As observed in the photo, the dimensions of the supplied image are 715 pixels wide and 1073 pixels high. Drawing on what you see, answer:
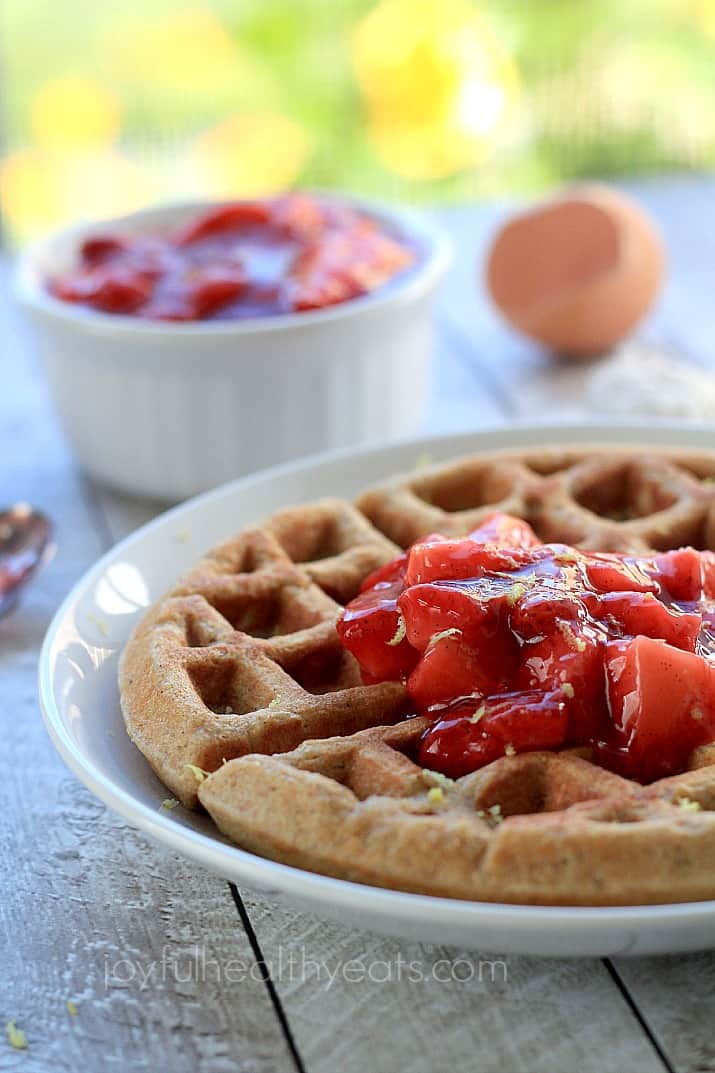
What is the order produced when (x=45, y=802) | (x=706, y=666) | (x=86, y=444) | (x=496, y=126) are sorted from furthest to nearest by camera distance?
(x=496, y=126) < (x=86, y=444) < (x=45, y=802) < (x=706, y=666)

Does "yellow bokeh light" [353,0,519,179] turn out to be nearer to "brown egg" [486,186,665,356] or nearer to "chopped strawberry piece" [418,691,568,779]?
"brown egg" [486,186,665,356]

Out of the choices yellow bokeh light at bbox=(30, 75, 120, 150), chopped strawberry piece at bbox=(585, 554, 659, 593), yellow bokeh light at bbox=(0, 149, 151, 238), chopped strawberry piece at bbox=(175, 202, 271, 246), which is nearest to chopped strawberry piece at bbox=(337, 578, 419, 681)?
chopped strawberry piece at bbox=(585, 554, 659, 593)

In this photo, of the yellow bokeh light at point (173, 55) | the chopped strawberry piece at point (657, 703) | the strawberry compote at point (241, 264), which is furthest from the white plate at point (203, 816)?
the yellow bokeh light at point (173, 55)

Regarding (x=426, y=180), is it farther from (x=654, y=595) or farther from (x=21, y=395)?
(x=654, y=595)

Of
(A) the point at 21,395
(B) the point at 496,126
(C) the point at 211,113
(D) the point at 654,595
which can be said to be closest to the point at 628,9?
(B) the point at 496,126

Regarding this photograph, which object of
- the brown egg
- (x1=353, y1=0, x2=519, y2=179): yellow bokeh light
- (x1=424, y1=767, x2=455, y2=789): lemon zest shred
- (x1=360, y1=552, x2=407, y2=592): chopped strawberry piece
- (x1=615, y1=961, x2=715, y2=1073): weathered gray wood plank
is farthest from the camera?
(x1=353, y1=0, x2=519, y2=179): yellow bokeh light

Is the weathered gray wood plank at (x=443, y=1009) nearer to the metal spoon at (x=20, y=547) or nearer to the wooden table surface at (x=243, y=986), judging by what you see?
the wooden table surface at (x=243, y=986)
